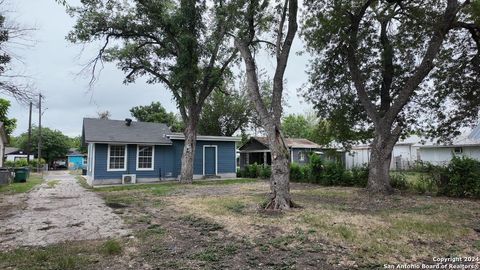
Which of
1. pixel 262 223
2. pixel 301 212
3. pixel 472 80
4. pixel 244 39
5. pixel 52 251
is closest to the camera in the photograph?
pixel 52 251

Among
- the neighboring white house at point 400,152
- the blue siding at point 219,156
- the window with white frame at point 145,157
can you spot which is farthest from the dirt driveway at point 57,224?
the neighboring white house at point 400,152

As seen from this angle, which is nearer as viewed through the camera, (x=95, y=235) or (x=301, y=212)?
(x=95, y=235)

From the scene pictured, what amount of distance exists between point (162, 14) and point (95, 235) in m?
12.7

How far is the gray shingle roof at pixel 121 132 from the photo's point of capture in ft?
58.1

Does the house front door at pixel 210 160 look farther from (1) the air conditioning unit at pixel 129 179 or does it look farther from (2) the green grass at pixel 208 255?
(2) the green grass at pixel 208 255

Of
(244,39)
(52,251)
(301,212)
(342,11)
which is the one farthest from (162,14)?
(52,251)

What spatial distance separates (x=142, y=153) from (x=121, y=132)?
175 cm

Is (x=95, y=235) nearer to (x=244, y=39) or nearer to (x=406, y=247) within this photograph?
(x=406, y=247)

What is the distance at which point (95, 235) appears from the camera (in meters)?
5.86

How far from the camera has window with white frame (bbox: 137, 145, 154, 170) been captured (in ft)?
62.5

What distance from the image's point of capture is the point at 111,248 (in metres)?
4.87

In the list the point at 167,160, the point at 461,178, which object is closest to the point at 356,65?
the point at 461,178

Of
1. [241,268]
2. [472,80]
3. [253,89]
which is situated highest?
[472,80]

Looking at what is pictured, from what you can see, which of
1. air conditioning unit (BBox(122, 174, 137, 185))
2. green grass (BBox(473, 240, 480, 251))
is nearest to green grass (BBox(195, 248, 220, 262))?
green grass (BBox(473, 240, 480, 251))
